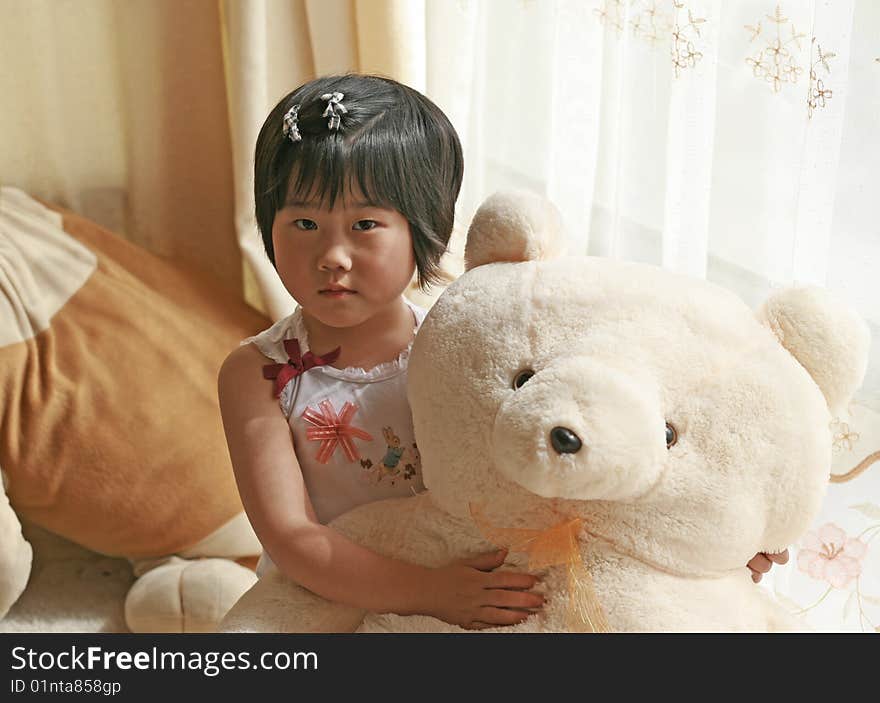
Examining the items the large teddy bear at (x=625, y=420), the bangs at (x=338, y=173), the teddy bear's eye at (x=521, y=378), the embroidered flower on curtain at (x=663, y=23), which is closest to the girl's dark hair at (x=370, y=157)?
the bangs at (x=338, y=173)

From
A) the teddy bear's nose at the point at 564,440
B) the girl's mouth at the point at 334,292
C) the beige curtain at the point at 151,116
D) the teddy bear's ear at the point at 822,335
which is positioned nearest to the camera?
the teddy bear's nose at the point at 564,440

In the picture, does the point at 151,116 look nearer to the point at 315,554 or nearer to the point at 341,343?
the point at 341,343

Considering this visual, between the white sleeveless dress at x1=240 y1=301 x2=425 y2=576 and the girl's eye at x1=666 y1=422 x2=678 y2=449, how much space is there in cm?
24

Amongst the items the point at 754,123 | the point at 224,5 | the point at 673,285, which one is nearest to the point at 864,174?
the point at 754,123

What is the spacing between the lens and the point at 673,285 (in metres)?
0.76

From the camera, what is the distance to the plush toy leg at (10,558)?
1443 mm

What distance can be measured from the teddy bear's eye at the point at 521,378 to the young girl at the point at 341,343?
0.46 feet

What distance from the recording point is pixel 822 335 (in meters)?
0.75

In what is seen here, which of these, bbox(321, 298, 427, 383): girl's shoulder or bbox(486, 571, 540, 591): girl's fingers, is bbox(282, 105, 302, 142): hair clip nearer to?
bbox(321, 298, 427, 383): girl's shoulder

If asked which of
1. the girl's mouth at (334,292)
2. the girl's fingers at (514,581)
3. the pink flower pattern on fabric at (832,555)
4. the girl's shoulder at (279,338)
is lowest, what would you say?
the pink flower pattern on fabric at (832,555)

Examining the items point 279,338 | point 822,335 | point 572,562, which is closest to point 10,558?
point 279,338

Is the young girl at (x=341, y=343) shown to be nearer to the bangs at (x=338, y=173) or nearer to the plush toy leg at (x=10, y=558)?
the bangs at (x=338, y=173)
